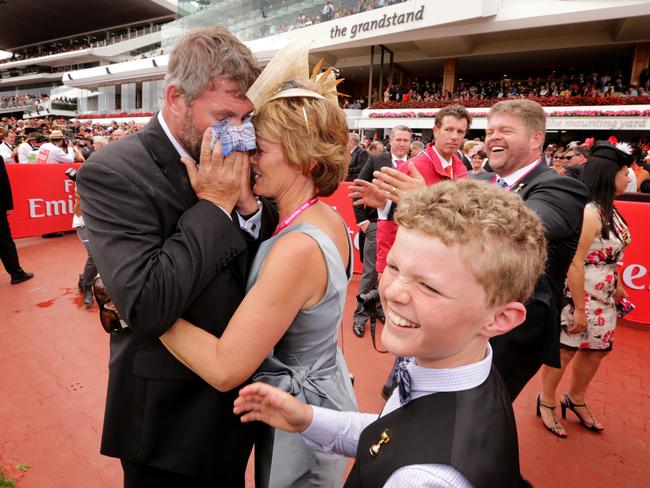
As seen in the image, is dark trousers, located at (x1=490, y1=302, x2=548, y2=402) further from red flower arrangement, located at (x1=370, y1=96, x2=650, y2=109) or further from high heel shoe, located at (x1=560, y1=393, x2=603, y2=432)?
red flower arrangement, located at (x1=370, y1=96, x2=650, y2=109)

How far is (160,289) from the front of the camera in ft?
3.61

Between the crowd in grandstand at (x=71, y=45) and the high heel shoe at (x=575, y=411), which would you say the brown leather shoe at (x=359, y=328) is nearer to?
the high heel shoe at (x=575, y=411)

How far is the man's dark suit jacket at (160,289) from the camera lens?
1.12m

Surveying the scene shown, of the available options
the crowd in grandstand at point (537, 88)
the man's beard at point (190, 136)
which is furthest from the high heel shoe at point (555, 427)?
the crowd in grandstand at point (537, 88)

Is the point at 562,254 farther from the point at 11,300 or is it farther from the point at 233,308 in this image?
the point at 11,300

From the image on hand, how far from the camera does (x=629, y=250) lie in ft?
16.3

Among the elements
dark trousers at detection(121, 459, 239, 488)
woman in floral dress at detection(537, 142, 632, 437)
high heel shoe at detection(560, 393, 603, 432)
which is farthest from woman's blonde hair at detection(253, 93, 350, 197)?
high heel shoe at detection(560, 393, 603, 432)

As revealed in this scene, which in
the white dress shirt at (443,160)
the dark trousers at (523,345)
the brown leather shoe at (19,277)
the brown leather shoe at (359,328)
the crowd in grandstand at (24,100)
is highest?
the crowd in grandstand at (24,100)

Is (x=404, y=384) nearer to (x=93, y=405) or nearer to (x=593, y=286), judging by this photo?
(x=593, y=286)

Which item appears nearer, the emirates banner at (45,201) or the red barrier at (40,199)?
the emirates banner at (45,201)

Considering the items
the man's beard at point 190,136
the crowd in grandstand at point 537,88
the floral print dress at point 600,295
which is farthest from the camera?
the crowd in grandstand at point 537,88

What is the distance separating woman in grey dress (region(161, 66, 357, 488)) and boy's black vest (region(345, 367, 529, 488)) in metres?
0.45

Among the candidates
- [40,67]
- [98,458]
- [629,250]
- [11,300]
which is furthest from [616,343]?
[40,67]

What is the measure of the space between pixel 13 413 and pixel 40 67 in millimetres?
65965
